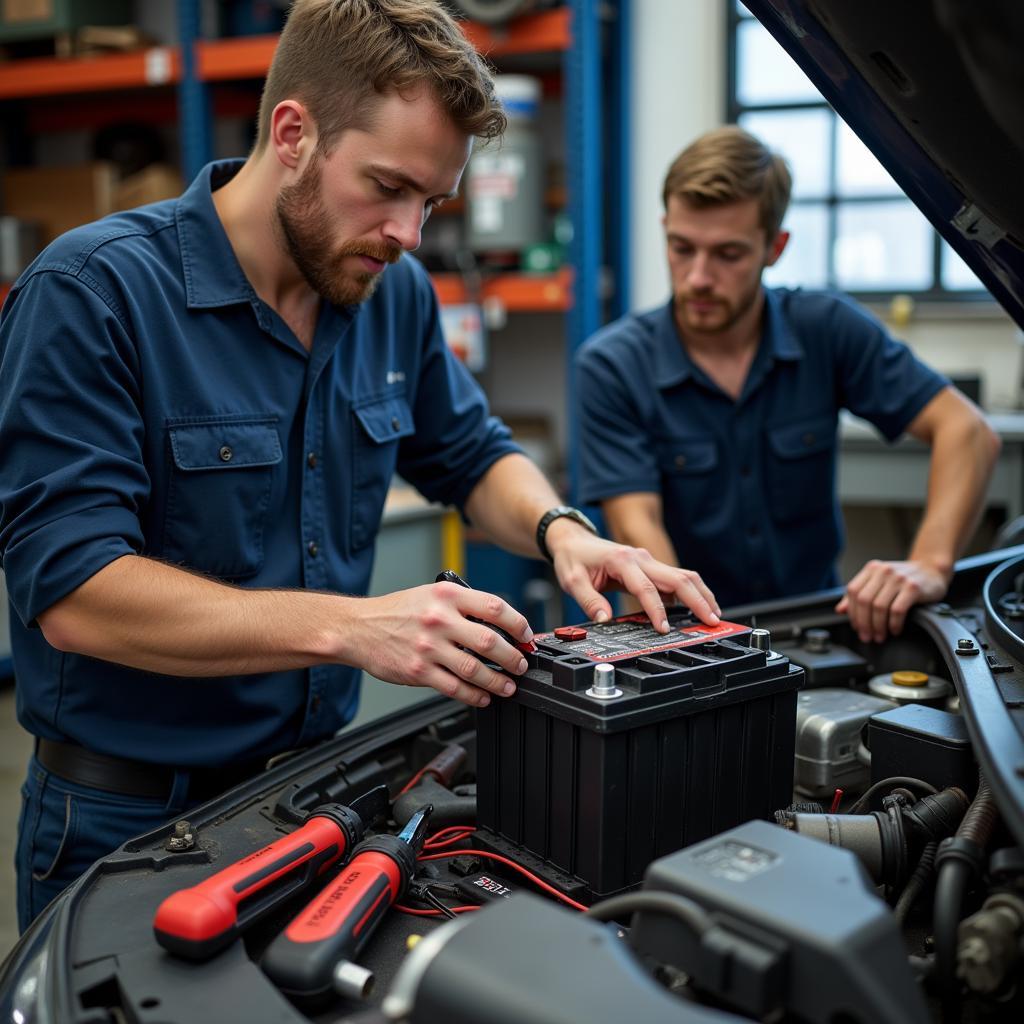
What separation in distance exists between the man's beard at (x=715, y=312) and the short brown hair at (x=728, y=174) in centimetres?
12

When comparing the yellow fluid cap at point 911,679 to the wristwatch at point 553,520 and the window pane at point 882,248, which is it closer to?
the wristwatch at point 553,520

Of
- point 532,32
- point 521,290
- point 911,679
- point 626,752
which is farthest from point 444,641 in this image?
point 532,32

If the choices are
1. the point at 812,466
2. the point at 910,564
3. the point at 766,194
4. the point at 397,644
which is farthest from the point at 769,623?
the point at 766,194

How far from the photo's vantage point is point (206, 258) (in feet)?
3.97

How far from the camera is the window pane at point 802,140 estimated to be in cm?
389

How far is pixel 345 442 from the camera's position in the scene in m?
1.34

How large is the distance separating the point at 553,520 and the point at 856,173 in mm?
3058

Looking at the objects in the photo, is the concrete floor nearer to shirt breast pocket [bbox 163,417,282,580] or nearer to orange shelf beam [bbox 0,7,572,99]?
shirt breast pocket [bbox 163,417,282,580]

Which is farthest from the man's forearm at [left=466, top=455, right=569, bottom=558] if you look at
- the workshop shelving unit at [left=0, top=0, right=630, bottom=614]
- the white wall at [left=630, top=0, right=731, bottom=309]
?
the white wall at [left=630, top=0, right=731, bottom=309]

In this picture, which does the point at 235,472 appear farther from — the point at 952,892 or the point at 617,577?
the point at 952,892

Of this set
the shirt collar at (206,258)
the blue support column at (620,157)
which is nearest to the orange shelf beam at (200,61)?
the blue support column at (620,157)

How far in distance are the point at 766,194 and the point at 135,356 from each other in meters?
1.13

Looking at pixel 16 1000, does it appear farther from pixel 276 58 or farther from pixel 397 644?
pixel 276 58

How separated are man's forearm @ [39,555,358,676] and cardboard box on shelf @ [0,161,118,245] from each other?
3.36 meters
